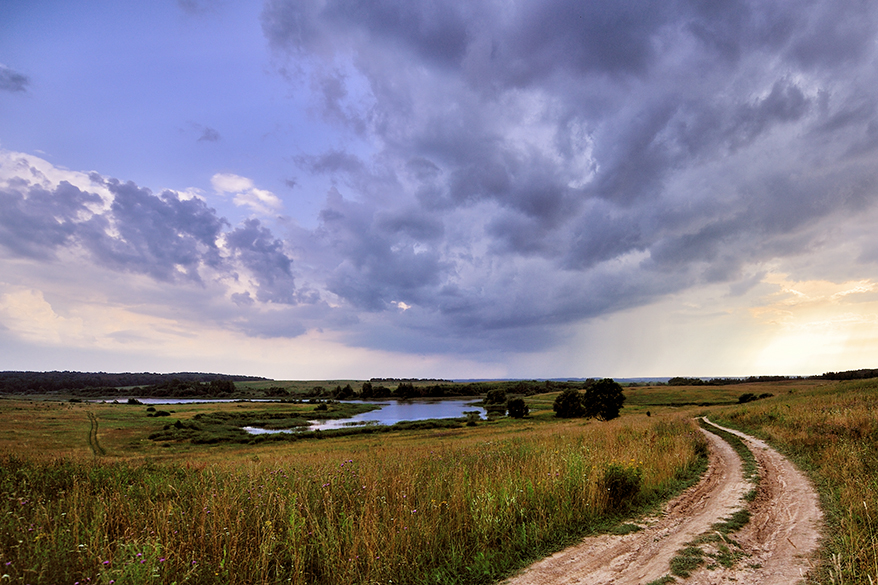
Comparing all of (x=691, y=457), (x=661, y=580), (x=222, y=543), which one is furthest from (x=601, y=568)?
(x=691, y=457)

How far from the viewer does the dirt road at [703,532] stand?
16.3 ft

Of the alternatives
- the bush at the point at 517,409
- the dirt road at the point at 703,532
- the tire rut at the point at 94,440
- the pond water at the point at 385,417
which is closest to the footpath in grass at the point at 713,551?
the dirt road at the point at 703,532

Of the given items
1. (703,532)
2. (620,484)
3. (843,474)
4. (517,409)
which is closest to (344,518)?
(620,484)

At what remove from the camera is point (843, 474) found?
898 centimetres

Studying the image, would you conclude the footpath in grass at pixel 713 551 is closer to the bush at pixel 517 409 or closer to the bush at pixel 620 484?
the bush at pixel 620 484

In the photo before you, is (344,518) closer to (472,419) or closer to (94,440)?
(94,440)

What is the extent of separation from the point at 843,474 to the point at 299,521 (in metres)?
12.4

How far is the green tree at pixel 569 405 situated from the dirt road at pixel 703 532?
75563 mm

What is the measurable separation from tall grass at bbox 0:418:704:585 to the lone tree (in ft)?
201

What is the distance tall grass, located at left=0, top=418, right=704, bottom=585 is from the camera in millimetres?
4426

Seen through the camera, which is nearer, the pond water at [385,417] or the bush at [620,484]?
the bush at [620,484]

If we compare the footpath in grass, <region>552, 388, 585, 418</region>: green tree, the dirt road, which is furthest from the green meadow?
<region>552, 388, 585, 418</region>: green tree

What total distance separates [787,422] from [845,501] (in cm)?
1542

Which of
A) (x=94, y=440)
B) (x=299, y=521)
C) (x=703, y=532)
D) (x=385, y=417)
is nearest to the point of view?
(x=299, y=521)
